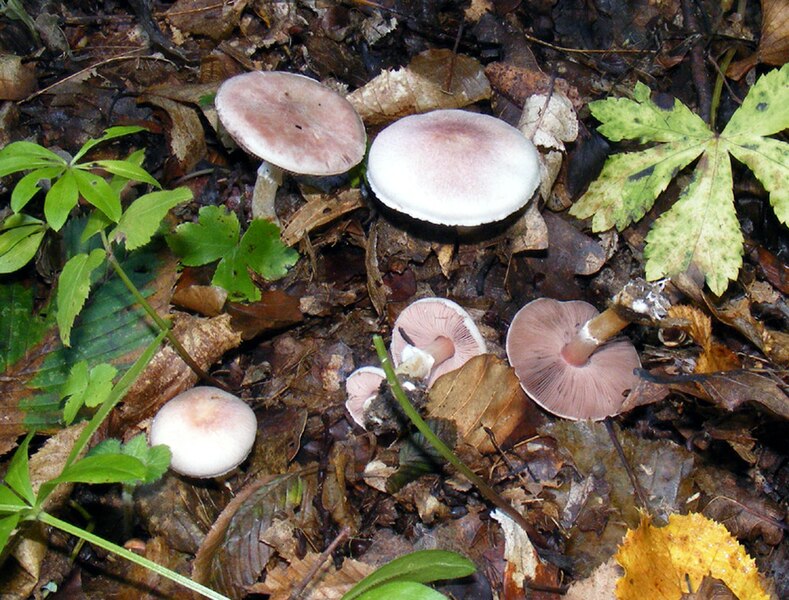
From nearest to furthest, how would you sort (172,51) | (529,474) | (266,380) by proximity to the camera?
(529,474) → (266,380) → (172,51)

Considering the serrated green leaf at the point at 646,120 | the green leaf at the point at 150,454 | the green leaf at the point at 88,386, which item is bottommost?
the green leaf at the point at 150,454

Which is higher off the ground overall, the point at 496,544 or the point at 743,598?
the point at 743,598

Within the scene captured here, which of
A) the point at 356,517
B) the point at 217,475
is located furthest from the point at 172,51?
the point at 356,517

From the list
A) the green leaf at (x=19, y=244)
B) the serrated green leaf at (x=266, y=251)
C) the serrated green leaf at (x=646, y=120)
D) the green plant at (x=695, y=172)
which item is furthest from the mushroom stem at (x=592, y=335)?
the green leaf at (x=19, y=244)

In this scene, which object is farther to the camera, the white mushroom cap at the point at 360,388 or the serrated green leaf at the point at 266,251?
the serrated green leaf at the point at 266,251

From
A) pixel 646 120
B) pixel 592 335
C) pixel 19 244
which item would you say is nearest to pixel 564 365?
pixel 592 335

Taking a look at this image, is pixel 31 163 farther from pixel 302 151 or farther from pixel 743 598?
pixel 743 598

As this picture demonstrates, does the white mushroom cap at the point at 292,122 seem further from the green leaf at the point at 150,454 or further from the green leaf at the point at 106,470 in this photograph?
the green leaf at the point at 106,470
